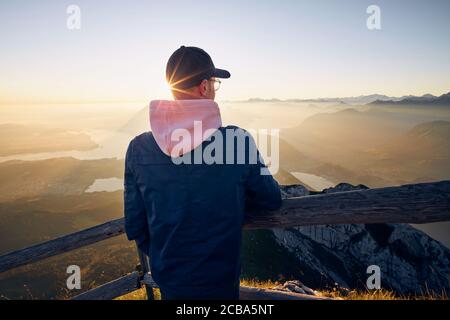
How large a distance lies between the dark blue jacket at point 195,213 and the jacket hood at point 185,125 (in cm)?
9

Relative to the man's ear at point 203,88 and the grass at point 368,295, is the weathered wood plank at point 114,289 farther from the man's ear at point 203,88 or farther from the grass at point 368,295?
the man's ear at point 203,88

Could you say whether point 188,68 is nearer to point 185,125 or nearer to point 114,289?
point 185,125

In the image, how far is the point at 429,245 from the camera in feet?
96.9

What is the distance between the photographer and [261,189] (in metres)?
2.23

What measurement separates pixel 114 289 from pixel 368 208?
4.45 m

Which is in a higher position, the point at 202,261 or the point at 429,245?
the point at 202,261

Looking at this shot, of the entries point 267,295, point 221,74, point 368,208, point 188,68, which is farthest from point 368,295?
Result: point 188,68

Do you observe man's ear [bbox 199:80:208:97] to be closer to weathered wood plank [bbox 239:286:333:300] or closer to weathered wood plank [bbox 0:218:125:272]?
weathered wood plank [bbox 239:286:333:300]

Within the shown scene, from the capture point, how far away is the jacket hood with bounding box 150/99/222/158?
202 cm

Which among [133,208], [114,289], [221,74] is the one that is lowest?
[114,289]

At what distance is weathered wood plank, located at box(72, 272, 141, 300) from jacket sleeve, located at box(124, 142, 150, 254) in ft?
9.68

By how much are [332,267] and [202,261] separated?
2759cm

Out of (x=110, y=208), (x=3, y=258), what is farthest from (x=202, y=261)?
(x=110, y=208)
